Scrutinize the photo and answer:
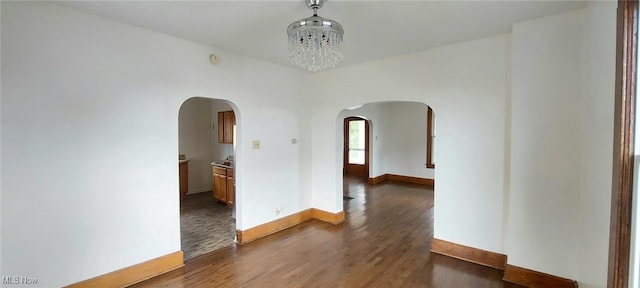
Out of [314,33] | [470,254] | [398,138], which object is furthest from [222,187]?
[398,138]

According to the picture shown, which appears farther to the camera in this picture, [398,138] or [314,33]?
[398,138]

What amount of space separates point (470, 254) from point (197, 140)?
5747 mm

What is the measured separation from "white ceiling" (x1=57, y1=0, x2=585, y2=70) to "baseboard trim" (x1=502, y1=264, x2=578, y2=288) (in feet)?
7.30

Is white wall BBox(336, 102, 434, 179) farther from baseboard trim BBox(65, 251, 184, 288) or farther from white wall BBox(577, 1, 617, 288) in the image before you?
baseboard trim BBox(65, 251, 184, 288)

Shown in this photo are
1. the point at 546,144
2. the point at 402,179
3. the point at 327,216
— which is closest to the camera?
the point at 546,144

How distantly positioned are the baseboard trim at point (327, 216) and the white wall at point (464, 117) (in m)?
1.48

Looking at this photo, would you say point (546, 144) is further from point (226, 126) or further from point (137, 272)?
point (226, 126)

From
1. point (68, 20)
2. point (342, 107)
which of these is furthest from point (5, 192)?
point (342, 107)

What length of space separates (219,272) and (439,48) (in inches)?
130

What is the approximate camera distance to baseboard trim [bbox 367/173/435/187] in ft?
23.8

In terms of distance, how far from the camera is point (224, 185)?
→ 502 centimetres

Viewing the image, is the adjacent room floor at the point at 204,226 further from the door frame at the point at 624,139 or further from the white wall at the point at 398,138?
the white wall at the point at 398,138

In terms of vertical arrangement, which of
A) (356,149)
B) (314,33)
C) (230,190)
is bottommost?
(230,190)

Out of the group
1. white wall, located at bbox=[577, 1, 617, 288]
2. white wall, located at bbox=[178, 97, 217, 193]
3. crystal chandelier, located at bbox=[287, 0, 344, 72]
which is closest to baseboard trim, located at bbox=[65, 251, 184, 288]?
crystal chandelier, located at bbox=[287, 0, 344, 72]
